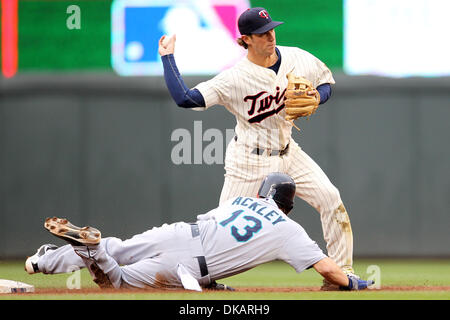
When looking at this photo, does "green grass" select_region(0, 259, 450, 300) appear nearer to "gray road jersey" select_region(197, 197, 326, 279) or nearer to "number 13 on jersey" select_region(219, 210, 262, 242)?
"gray road jersey" select_region(197, 197, 326, 279)

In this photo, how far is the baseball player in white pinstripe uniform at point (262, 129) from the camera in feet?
15.9

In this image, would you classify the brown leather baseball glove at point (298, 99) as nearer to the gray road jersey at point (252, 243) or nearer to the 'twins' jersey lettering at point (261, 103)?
the 'twins' jersey lettering at point (261, 103)

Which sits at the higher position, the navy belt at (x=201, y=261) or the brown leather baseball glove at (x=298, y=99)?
the brown leather baseball glove at (x=298, y=99)

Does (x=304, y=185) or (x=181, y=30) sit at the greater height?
(x=181, y=30)

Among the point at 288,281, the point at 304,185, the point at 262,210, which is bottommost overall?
the point at 288,281

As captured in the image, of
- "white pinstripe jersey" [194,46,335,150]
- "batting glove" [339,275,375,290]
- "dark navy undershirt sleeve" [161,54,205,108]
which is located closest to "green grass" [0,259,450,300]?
"batting glove" [339,275,375,290]

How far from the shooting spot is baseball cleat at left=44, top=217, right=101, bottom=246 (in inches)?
159

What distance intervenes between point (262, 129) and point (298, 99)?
1.08 ft

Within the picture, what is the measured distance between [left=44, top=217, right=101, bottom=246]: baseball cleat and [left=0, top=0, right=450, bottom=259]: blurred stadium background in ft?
14.8

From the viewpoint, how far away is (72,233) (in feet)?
13.3

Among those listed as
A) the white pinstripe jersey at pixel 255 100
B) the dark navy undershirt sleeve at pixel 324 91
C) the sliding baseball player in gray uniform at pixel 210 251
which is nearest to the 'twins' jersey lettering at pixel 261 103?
the white pinstripe jersey at pixel 255 100

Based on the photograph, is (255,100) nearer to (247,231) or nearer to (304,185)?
(304,185)

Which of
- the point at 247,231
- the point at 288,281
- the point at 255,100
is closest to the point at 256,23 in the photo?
the point at 255,100
